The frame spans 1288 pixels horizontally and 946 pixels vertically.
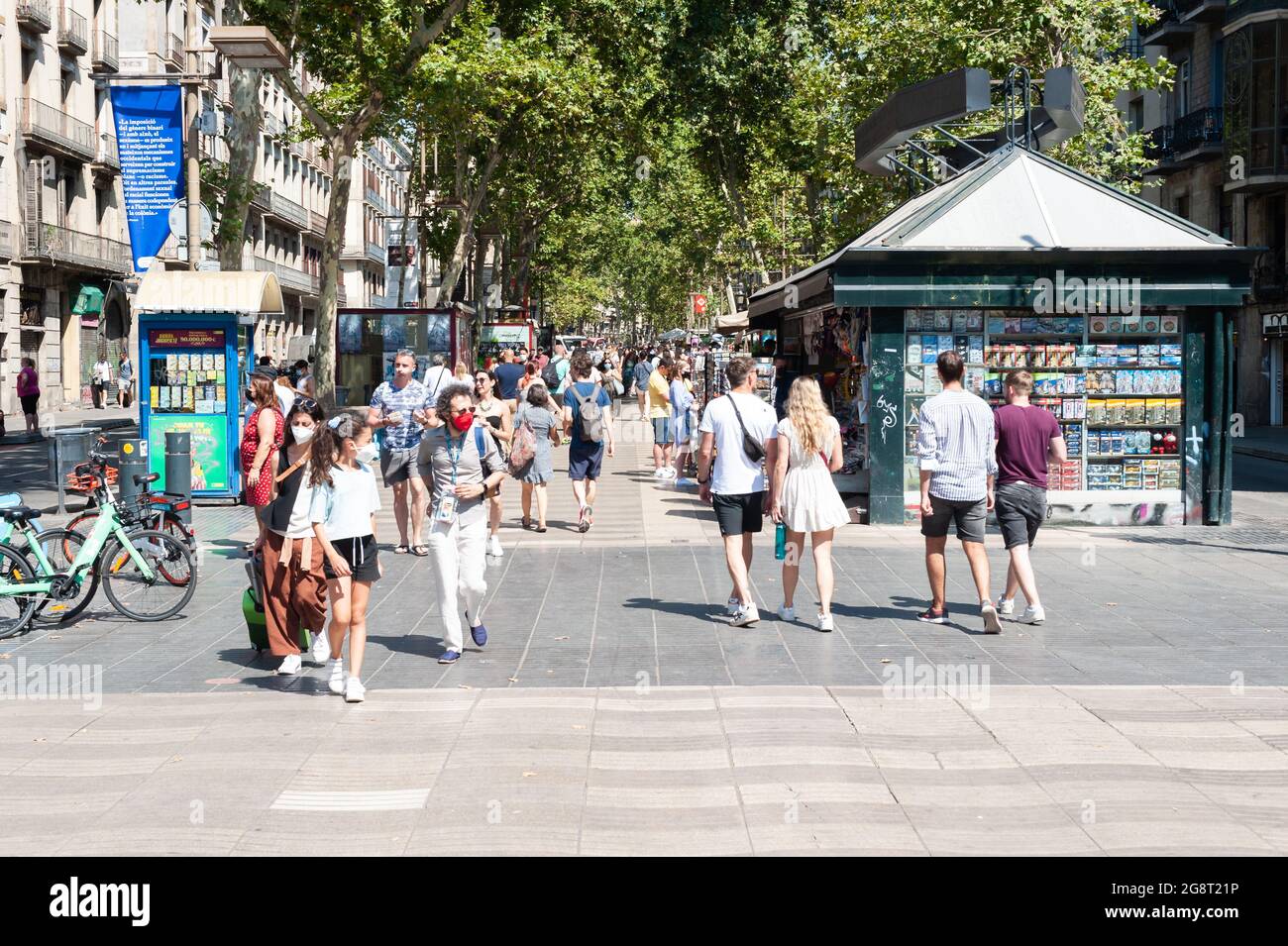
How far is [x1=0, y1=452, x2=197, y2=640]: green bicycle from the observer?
31.8 feet

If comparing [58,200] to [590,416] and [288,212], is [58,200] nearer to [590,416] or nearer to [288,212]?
[288,212]

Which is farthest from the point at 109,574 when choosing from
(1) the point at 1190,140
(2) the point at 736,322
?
(1) the point at 1190,140

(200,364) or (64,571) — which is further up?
(200,364)

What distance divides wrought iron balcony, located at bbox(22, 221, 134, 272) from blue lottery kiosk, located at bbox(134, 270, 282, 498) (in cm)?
2409

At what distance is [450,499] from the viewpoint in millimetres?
8664

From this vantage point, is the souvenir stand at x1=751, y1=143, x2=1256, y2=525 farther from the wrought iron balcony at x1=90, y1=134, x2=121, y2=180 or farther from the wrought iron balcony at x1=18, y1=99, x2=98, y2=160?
the wrought iron balcony at x1=90, y1=134, x2=121, y2=180

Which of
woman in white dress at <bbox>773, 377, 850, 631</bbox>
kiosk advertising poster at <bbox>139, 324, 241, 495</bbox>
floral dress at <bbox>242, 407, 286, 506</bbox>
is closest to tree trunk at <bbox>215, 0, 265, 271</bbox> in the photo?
kiosk advertising poster at <bbox>139, 324, 241, 495</bbox>

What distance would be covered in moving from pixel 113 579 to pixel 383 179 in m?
86.2

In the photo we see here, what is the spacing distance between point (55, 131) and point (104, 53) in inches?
187

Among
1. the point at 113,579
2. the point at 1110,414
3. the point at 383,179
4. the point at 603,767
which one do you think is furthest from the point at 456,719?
the point at 383,179

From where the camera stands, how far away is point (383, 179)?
93125mm

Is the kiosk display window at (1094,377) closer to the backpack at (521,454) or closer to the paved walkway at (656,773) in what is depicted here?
the backpack at (521,454)

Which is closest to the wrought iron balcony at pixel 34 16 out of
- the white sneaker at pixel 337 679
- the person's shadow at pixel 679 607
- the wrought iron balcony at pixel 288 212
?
the wrought iron balcony at pixel 288 212

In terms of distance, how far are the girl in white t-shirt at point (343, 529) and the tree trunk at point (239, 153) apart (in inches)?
617
